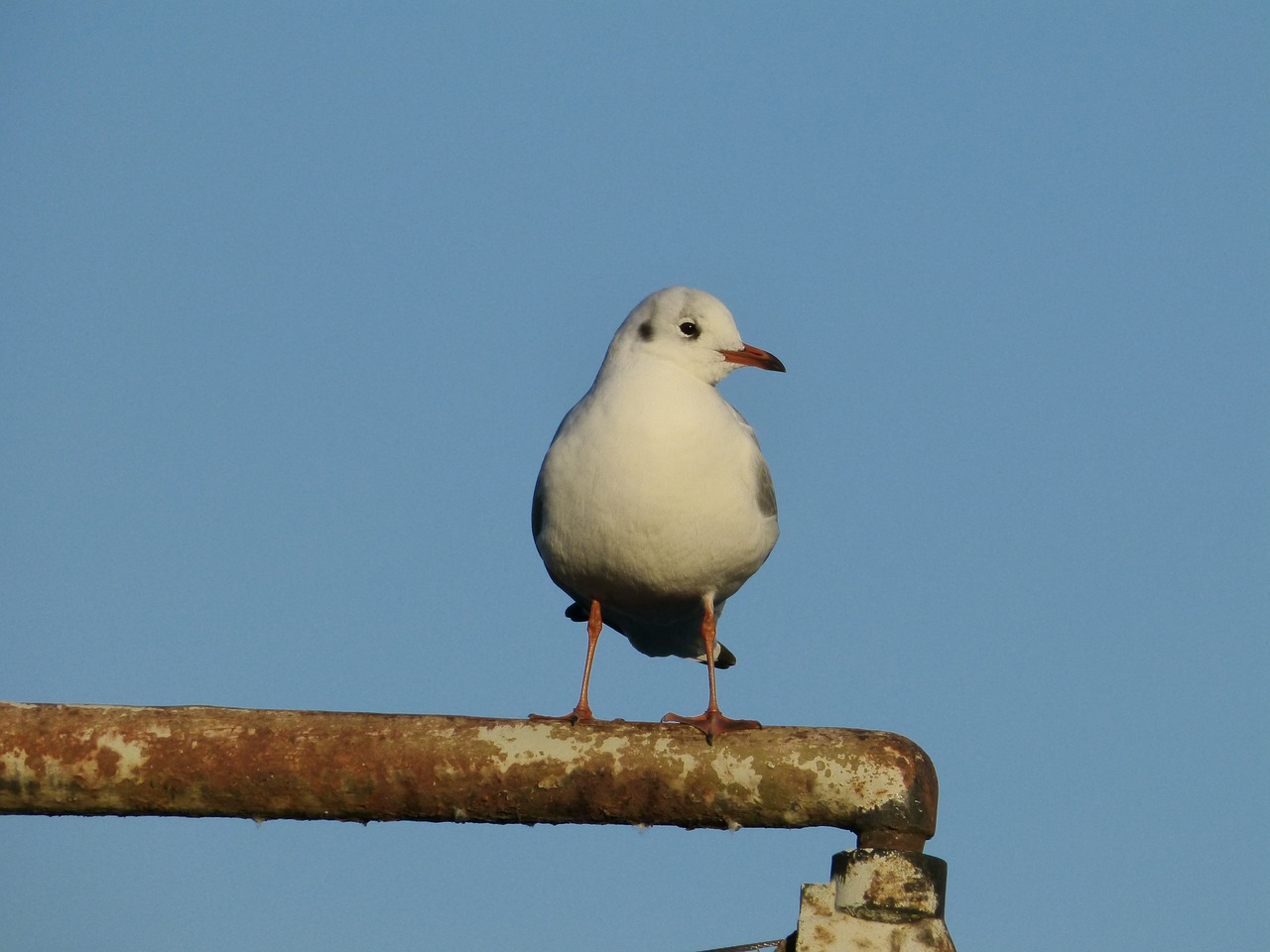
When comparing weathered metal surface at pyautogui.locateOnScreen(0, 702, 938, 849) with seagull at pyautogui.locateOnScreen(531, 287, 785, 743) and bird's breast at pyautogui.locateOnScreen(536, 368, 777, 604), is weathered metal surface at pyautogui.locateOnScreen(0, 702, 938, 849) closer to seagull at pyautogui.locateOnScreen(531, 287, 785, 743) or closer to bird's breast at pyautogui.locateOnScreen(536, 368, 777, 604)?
seagull at pyautogui.locateOnScreen(531, 287, 785, 743)

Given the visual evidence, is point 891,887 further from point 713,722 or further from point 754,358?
point 754,358

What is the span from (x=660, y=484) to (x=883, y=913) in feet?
10.4

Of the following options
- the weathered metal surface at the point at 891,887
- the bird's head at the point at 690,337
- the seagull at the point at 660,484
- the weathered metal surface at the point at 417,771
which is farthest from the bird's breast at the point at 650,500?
the weathered metal surface at the point at 891,887

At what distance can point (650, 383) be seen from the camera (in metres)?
9.13

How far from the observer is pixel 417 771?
6.39 m

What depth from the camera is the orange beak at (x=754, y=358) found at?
9648 mm

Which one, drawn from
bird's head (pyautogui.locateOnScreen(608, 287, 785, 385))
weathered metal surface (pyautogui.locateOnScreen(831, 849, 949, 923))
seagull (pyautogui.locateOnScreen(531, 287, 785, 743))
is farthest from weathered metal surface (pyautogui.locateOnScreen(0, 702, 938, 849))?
bird's head (pyautogui.locateOnScreen(608, 287, 785, 385))

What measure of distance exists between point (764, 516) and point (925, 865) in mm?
3548

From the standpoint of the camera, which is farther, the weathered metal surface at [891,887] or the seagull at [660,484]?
the seagull at [660,484]

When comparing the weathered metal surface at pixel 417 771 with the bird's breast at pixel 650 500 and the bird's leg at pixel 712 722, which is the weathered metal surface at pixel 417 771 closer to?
the bird's leg at pixel 712 722

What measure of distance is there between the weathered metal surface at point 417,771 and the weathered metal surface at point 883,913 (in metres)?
0.23

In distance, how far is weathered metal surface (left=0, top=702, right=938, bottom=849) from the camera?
6.32 m

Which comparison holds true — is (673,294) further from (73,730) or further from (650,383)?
(73,730)

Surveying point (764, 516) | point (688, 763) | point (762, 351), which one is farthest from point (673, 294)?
point (688, 763)
